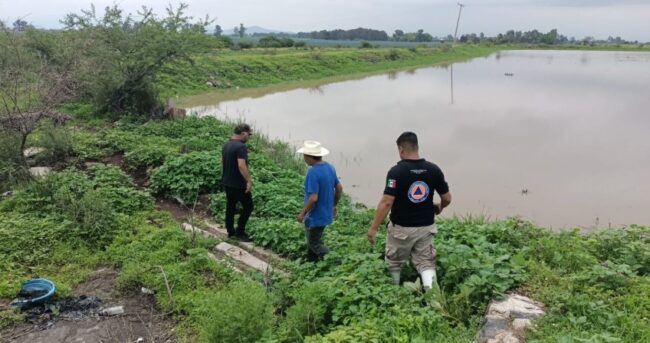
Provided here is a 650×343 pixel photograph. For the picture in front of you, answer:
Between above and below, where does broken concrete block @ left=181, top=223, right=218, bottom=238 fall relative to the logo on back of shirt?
below

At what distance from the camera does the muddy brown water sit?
31.1 feet

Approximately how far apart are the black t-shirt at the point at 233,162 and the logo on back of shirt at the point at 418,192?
8.91ft

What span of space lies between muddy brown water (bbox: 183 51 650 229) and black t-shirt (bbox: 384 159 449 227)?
4.54 m

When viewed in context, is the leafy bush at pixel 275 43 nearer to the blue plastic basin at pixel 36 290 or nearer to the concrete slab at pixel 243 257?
the concrete slab at pixel 243 257

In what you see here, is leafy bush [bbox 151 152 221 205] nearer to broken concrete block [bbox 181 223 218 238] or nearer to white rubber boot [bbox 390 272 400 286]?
broken concrete block [bbox 181 223 218 238]

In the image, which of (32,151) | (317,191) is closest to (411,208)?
(317,191)

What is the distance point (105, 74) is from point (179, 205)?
763 centimetres

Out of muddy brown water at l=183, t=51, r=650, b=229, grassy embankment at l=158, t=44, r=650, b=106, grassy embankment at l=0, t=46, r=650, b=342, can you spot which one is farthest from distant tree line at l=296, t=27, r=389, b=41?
grassy embankment at l=0, t=46, r=650, b=342

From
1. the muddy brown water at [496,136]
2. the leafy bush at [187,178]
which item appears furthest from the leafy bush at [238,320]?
the muddy brown water at [496,136]

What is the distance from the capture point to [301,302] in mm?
4215

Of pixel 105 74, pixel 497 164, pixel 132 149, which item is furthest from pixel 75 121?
pixel 497 164

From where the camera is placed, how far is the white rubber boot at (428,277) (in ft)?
14.7

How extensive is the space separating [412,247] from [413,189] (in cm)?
63

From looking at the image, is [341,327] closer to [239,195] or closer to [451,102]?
[239,195]
